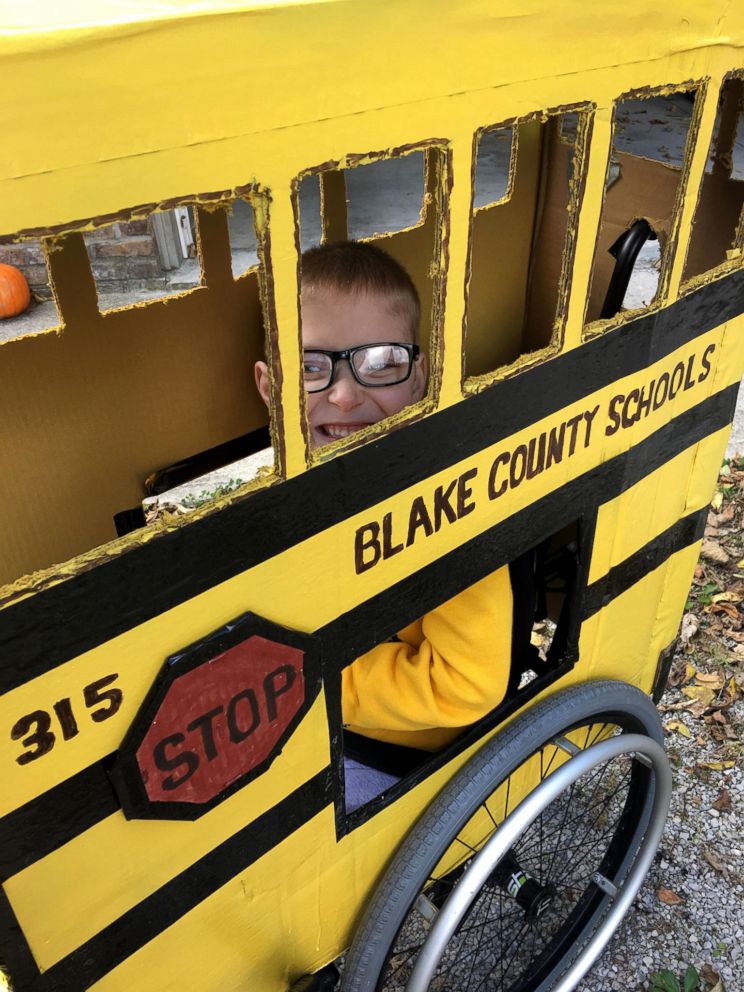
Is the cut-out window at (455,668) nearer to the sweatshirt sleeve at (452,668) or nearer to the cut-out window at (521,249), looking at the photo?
the sweatshirt sleeve at (452,668)

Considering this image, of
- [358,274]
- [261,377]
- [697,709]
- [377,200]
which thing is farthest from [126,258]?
[697,709]

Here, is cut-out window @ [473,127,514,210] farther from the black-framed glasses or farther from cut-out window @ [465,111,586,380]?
the black-framed glasses

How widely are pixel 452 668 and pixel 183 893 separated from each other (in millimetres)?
619

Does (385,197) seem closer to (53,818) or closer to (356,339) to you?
(356,339)

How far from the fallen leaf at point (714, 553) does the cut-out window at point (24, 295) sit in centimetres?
409

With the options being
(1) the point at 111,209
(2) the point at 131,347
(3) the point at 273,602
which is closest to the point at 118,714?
(3) the point at 273,602

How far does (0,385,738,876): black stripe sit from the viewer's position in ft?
3.23

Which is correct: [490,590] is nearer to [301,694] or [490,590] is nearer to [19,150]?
[301,694]

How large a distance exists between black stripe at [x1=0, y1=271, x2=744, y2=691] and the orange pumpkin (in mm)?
4951

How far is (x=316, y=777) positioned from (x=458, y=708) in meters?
0.37

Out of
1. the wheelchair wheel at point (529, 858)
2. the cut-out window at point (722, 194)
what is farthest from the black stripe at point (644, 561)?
the cut-out window at point (722, 194)

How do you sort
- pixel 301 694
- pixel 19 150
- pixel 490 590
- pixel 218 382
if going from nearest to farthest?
1. pixel 19 150
2. pixel 301 694
3. pixel 490 590
4. pixel 218 382

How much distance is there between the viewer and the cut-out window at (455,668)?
5.14 ft

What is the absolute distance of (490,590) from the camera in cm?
156
